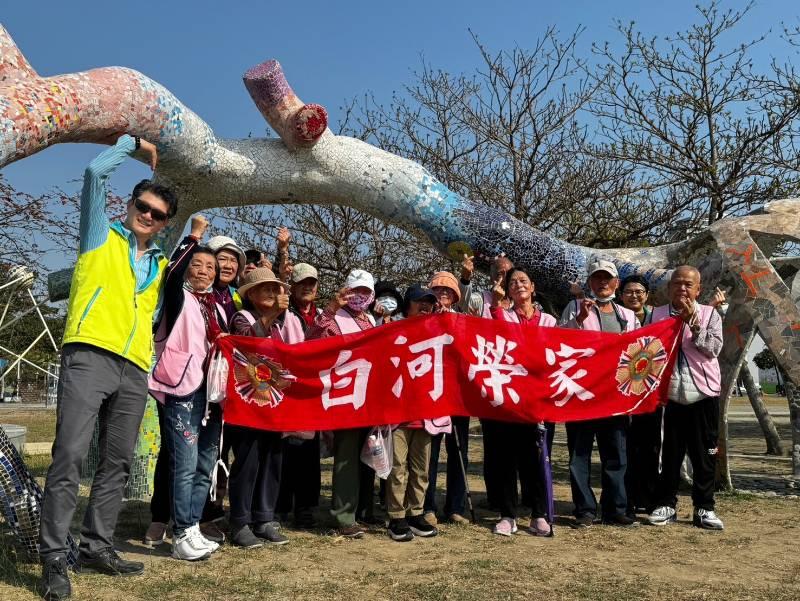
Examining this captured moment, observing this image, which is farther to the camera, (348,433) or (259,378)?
(348,433)

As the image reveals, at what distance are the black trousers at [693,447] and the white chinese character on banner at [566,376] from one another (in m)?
0.69

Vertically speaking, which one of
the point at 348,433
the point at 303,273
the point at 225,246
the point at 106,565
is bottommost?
the point at 106,565

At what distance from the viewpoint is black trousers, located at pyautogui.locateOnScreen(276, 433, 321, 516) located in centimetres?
527

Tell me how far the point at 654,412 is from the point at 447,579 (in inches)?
96.1

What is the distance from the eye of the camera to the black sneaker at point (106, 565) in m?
3.80

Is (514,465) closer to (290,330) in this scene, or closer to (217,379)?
(290,330)

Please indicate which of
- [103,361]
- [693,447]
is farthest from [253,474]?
[693,447]

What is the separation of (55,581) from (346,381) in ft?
7.05

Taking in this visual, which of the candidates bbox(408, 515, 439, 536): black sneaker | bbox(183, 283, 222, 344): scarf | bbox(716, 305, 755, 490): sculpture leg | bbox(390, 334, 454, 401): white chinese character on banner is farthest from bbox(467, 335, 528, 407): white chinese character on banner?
bbox(716, 305, 755, 490): sculpture leg

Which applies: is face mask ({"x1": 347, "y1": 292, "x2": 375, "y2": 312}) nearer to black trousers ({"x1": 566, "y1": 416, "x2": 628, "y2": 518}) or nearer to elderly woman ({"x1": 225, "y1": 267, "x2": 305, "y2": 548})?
elderly woman ({"x1": 225, "y1": 267, "x2": 305, "y2": 548})

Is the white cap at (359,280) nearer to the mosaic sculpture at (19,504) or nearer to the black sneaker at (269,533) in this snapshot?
the black sneaker at (269,533)

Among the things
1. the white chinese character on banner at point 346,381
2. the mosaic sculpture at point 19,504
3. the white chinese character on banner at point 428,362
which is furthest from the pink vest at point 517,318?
the mosaic sculpture at point 19,504

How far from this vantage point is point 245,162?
18.5ft

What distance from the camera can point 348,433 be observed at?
16.6 ft
